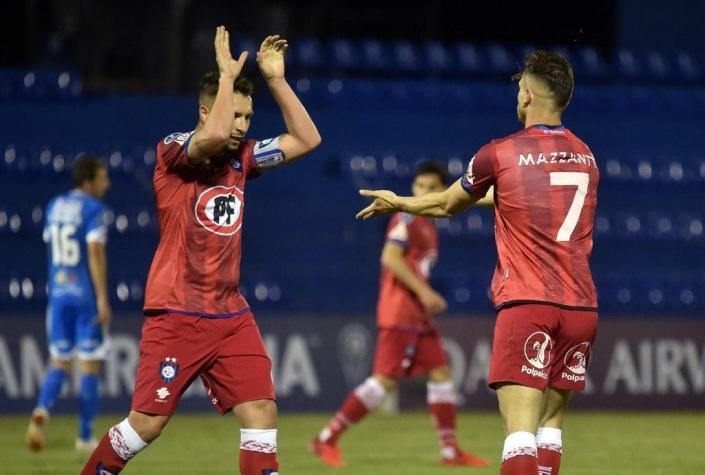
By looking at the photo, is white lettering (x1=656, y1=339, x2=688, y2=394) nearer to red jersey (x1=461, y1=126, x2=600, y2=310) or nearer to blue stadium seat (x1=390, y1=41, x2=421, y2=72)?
blue stadium seat (x1=390, y1=41, x2=421, y2=72)

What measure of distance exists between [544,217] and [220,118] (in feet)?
4.70

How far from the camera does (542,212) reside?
18.4 ft

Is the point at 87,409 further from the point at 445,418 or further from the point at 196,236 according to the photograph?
the point at 196,236

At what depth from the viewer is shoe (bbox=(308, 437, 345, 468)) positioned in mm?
9195

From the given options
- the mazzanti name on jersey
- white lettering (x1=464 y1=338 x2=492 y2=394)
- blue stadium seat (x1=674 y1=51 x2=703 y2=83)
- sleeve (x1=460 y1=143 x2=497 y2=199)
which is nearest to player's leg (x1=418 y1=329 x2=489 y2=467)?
white lettering (x1=464 y1=338 x2=492 y2=394)

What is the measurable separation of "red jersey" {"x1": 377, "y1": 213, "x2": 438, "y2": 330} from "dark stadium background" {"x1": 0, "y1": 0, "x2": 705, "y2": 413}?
3.12 metres

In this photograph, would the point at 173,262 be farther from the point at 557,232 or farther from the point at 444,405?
the point at 444,405

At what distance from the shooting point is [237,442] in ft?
34.8

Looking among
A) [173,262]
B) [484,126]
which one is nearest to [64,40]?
[484,126]

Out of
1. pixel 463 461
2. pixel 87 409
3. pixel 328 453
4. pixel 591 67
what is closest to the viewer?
pixel 463 461

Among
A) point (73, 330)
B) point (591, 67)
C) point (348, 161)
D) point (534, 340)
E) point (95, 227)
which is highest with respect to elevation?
point (591, 67)

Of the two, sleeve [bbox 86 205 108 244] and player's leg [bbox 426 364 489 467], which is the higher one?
sleeve [bbox 86 205 108 244]

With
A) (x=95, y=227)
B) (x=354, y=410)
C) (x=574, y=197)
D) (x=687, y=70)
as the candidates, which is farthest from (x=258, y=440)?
(x=687, y=70)

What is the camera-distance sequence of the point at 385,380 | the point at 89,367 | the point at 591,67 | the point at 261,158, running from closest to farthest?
1. the point at 261,158
2. the point at 385,380
3. the point at 89,367
4. the point at 591,67
